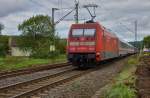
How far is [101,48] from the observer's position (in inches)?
1056

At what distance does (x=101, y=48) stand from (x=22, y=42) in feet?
226

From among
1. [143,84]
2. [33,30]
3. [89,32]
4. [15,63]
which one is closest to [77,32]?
[89,32]

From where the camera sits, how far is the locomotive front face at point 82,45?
26156 millimetres

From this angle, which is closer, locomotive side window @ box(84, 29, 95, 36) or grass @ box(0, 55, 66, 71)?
locomotive side window @ box(84, 29, 95, 36)

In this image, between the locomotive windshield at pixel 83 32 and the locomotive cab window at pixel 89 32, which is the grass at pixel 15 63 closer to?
the locomotive windshield at pixel 83 32

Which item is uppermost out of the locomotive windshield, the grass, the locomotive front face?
the locomotive windshield

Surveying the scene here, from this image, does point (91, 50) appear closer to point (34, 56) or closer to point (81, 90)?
point (81, 90)

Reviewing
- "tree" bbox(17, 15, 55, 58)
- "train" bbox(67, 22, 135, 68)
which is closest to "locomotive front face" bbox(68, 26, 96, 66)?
"train" bbox(67, 22, 135, 68)

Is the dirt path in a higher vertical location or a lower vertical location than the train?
lower

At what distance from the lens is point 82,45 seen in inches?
1038

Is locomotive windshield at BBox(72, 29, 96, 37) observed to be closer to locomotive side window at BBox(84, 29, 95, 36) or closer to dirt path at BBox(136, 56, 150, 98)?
locomotive side window at BBox(84, 29, 95, 36)

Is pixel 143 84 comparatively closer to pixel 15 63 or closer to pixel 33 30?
pixel 15 63

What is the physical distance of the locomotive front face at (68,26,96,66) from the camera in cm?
2616

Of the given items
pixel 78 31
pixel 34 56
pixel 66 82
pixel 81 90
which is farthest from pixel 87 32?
pixel 34 56
